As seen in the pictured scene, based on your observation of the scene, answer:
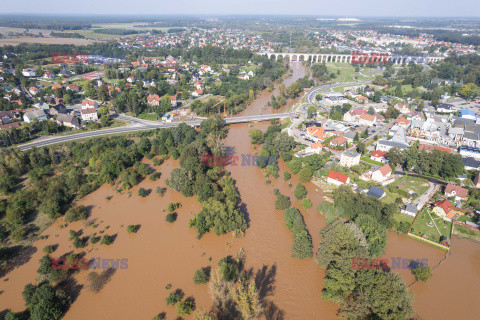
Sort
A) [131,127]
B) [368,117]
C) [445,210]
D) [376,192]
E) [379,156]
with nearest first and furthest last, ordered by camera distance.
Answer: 1. [445,210]
2. [376,192]
3. [379,156]
4. [131,127]
5. [368,117]

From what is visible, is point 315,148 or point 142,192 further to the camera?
point 315,148

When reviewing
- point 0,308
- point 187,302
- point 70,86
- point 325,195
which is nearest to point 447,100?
point 325,195

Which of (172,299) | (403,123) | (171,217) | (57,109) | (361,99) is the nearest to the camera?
(172,299)

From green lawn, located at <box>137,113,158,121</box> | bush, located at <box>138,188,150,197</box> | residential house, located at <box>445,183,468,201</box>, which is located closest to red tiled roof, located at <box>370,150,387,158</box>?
residential house, located at <box>445,183,468,201</box>

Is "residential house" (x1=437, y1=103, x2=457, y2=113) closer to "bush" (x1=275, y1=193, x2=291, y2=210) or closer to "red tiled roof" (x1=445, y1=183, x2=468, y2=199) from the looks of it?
"red tiled roof" (x1=445, y1=183, x2=468, y2=199)

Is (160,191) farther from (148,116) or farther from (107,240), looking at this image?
(148,116)

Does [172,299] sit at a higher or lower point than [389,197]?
lower

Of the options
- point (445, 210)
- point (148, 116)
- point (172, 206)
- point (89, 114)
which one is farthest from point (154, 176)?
point (445, 210)

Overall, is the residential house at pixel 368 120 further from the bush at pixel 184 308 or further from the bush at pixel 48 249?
the bush at pixel 48 249
